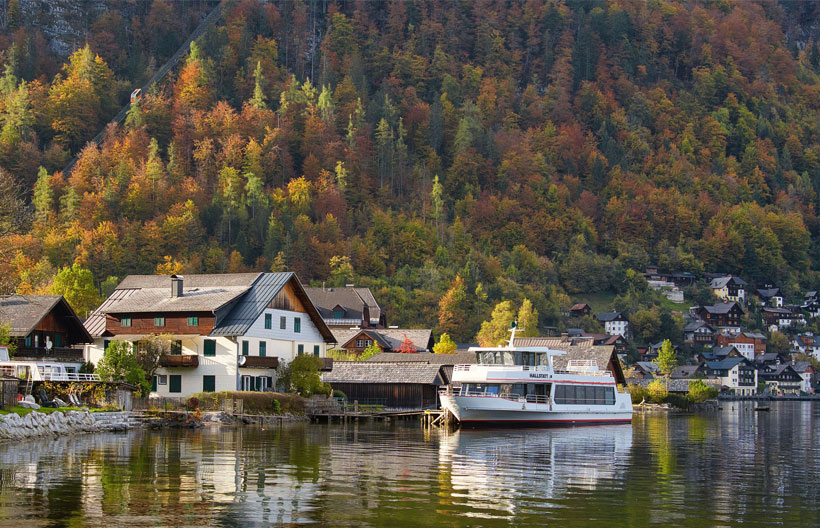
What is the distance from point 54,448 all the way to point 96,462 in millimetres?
6678

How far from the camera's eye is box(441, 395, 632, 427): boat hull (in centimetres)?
6869

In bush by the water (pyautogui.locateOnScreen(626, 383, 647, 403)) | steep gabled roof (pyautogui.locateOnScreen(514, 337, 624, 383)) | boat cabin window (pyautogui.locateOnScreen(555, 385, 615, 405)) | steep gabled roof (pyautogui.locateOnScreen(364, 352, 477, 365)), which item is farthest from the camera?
bush by the water (pyautogui.locateOnScreen(626, 383, 647, 403))

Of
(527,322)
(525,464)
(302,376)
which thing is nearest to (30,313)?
(302,376)

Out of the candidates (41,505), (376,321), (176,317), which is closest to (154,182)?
(376,321)

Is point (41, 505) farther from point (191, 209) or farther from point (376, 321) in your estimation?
point (191, 209)

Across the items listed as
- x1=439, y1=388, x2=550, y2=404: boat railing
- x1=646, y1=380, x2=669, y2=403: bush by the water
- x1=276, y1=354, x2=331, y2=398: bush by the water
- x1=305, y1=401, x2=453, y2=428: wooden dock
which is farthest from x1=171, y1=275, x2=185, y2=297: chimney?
x1=646, y1=380, x2=669, y2=403: bush by the water

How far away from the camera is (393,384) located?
269ft

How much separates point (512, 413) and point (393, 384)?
1353 centimetres

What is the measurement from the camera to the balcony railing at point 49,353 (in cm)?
6588

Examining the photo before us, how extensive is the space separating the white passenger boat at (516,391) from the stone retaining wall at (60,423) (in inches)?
822

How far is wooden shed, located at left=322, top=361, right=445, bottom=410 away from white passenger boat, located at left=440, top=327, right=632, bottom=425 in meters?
4.45

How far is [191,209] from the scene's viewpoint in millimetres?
188000

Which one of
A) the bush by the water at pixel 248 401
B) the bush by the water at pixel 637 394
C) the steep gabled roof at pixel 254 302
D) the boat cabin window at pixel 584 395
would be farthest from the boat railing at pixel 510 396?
the bush by the water at pixel 637 394

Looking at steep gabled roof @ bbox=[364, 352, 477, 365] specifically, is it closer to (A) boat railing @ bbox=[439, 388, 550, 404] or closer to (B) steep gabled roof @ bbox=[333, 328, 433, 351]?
(B) steep gabled roof @ bbox=[333, 328, 433, 351]
